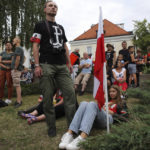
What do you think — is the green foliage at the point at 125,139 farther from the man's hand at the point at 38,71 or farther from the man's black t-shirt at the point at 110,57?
the man's black t-shirt at the point at 110,57

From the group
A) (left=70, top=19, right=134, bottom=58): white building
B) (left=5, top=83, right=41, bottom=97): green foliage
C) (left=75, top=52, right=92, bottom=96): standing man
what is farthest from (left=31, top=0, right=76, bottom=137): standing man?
(left=70, top=19, right=134, bottom=58): white building

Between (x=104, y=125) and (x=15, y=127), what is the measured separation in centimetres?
166

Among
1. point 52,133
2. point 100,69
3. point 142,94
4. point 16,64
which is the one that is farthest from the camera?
point 16,64

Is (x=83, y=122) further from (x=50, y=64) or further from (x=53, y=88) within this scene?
(x=50, y=64)

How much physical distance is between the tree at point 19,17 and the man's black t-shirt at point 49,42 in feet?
25.4

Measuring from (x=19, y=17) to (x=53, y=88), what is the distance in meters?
9.61

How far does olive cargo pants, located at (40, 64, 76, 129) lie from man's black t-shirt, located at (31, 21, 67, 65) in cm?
12

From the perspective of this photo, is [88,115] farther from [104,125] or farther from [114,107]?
[114,107]

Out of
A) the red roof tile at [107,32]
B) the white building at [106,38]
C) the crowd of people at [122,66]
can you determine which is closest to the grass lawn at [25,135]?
the crowd of people at [122,66]

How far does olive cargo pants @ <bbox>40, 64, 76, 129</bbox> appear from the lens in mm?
2869

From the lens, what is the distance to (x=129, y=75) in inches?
267

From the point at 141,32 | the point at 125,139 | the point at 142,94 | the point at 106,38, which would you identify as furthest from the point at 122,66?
the point at 106,38

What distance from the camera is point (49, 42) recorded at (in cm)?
293

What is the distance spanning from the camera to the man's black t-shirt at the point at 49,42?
→ 292cm
